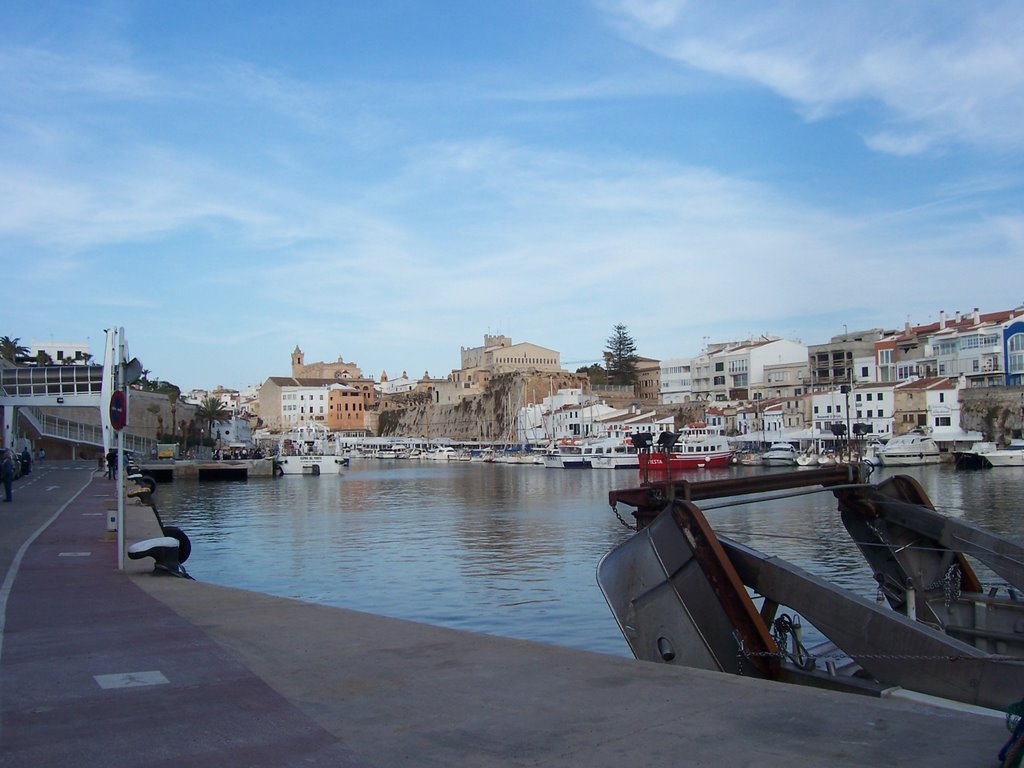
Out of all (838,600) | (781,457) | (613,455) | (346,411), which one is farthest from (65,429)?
(346,411)

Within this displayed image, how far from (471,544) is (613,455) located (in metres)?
70.9

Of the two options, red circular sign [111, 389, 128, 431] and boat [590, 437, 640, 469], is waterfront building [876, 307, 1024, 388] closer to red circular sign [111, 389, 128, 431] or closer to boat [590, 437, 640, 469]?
boat [590, 437, 640, 469]

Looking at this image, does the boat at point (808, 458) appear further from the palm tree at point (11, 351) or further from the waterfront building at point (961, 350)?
the palm tree at point (11, 351)

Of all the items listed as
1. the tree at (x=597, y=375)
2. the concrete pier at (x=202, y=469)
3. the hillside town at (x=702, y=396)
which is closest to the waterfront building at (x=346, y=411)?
the hillside town at (x=702, y=396)

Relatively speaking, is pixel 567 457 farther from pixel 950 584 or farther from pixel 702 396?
pixel 950 584

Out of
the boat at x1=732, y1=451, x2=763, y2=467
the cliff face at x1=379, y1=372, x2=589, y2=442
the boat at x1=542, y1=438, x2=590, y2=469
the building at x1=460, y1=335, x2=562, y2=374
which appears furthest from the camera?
the building at x1=460, y1=335, x2=562, y2=374

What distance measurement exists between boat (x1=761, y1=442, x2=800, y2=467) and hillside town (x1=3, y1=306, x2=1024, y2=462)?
440cm

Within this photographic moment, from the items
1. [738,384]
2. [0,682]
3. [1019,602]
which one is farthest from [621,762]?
[738,384]

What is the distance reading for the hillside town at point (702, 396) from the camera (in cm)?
9431

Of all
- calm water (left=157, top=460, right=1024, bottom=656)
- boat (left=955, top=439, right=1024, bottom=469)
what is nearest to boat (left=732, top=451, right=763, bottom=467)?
boat (left=955, top=439, right=1024, bottom=469)

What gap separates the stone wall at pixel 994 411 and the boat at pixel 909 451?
21.4 feet

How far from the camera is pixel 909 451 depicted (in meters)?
86.6

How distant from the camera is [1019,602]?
38.9 feet

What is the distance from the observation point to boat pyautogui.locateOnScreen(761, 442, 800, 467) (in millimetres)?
89438
